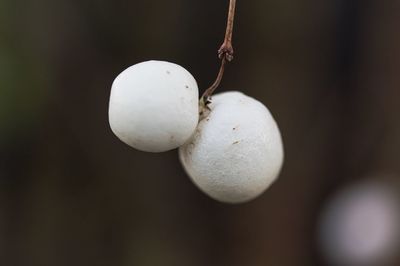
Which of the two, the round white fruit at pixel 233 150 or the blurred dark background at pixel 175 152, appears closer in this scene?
the round white fruit at pixel 233 150

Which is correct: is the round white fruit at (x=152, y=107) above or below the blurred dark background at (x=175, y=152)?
below

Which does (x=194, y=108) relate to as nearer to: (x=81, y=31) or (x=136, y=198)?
(x=81, y=31)

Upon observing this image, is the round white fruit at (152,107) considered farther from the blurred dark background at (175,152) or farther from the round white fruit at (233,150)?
the blurred dark background at (175,152)

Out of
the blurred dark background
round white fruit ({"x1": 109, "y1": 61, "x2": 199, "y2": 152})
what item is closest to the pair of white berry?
round white fruit ({"x1": 109, "y1": 61, "x2": 199, "y2": 152})

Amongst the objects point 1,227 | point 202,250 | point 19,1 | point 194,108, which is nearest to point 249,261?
point 202,250

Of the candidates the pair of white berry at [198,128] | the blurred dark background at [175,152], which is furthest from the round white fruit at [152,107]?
the blurred dark background at [175,152]

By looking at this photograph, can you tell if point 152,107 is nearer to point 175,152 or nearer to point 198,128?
point 198,128
